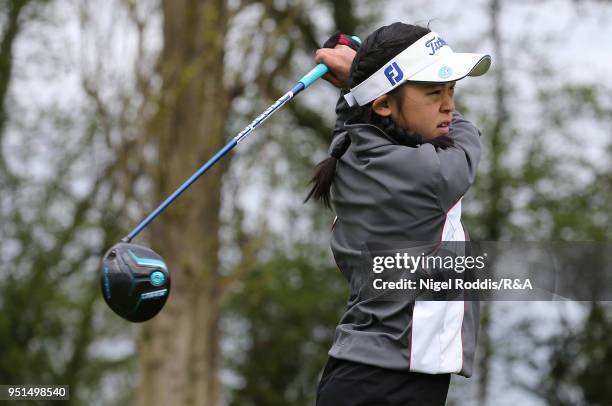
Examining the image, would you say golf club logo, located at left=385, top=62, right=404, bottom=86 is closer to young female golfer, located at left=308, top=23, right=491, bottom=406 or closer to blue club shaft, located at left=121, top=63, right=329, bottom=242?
young female golfer, located at left=308, top=23, right=491, bottom=406

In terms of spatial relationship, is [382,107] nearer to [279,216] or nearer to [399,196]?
[399,196]

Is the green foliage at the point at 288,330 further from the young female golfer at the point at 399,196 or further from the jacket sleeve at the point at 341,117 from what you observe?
the young female golfer at the point at 399,196

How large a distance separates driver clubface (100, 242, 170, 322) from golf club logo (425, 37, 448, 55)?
1.23m

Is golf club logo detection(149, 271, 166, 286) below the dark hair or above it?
below

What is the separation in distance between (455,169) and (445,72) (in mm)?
347

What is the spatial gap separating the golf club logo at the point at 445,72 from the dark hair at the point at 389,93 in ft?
Result: 0.43

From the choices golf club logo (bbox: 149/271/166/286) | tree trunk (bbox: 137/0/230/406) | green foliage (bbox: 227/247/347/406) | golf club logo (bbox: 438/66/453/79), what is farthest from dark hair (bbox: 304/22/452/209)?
green foliage (bbox: 227/247/347/406)

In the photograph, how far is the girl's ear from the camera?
3.29 m

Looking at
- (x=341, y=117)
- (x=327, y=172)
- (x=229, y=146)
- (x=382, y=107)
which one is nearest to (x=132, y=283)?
(x=229, y=146)

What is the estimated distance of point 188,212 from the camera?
11344 mm

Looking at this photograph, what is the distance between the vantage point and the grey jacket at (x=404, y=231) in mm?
3053

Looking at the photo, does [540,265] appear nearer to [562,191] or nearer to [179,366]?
[179,366]

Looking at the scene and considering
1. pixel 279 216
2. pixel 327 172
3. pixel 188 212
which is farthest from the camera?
pixel 279 216

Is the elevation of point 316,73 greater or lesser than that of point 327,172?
greater
